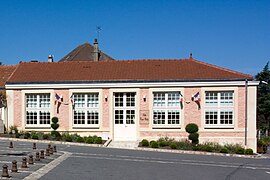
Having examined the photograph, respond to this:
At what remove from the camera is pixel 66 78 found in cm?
3288

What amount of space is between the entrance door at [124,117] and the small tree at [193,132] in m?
4.02

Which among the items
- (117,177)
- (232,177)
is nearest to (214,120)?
(232,177)

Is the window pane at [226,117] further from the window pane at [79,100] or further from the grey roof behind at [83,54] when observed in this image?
the grey roof behind at [83,54]

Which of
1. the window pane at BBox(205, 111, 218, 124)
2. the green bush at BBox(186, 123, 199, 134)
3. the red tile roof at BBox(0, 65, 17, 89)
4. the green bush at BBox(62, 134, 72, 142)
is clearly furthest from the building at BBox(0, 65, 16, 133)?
the window pane at BBox(205, 111, 218, 124)

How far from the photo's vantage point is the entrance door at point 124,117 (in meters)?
31.6

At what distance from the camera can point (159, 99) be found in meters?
31.7

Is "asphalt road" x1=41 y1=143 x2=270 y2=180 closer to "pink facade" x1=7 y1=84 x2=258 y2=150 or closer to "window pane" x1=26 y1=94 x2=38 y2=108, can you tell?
"pink facade" x1=7 y1=84 x2=258 y2=150

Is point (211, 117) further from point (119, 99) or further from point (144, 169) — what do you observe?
point (144, 169)

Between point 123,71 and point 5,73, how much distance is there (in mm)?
10521

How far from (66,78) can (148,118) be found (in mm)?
7064

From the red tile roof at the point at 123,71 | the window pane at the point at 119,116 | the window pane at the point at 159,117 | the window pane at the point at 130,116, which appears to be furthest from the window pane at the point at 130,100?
the window pane at the point at 159,117

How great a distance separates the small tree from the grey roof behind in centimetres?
2240

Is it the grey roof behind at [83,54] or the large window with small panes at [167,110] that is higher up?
the grey roof behind at [83,54]

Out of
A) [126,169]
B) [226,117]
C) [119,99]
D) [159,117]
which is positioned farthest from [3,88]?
[126,169]
